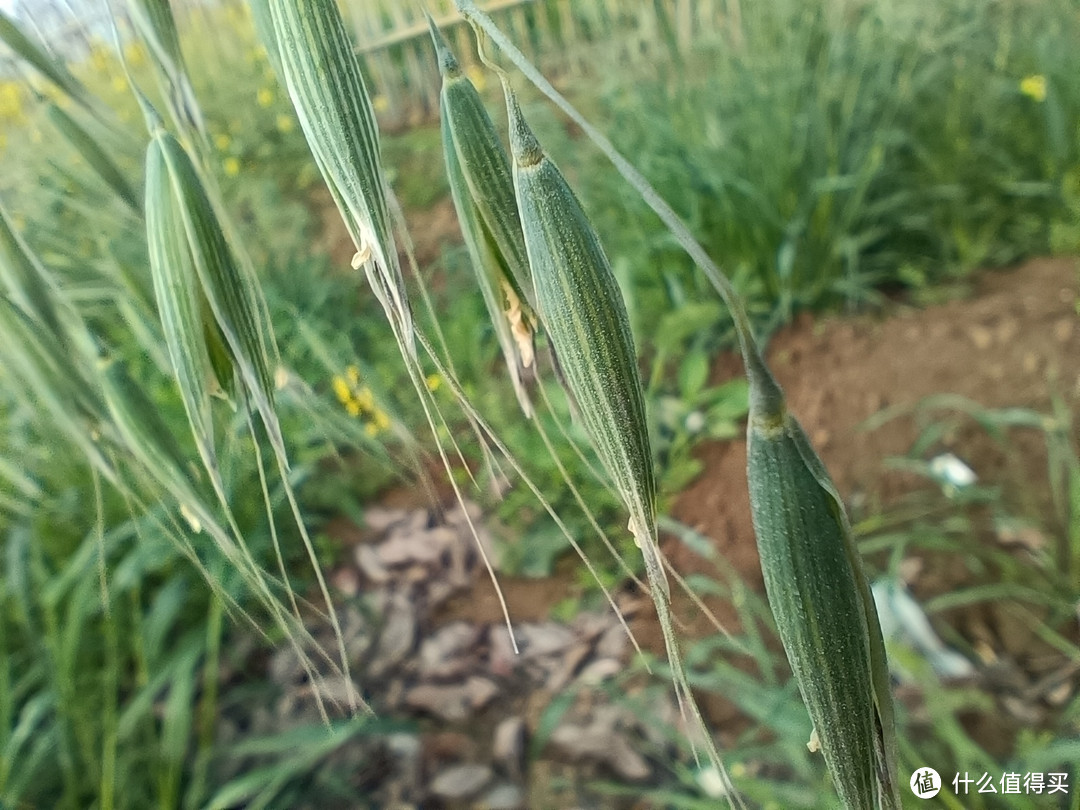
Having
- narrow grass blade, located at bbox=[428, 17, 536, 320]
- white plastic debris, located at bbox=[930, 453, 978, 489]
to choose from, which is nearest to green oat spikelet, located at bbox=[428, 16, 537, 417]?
narrow grass blade, located at bbox=[428, 17, 536, 320]

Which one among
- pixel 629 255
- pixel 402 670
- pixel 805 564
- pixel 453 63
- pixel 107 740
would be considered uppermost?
pixel 453 63

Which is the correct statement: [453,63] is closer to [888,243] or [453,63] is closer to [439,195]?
[888,243]

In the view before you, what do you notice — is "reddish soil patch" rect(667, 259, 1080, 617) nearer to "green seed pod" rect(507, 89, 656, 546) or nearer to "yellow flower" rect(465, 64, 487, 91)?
"green seed pod" rect(507, 89, 656, 546)

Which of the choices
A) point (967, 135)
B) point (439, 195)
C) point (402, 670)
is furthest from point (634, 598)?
point (439, 195)

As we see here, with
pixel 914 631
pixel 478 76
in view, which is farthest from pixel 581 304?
pixel 478 76

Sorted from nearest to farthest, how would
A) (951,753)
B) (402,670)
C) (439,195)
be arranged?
1. (951,753)
2. (402,670)
3. (439,195)

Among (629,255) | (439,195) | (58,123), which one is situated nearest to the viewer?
(58,123)

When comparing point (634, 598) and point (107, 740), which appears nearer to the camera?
point (107, 740)
